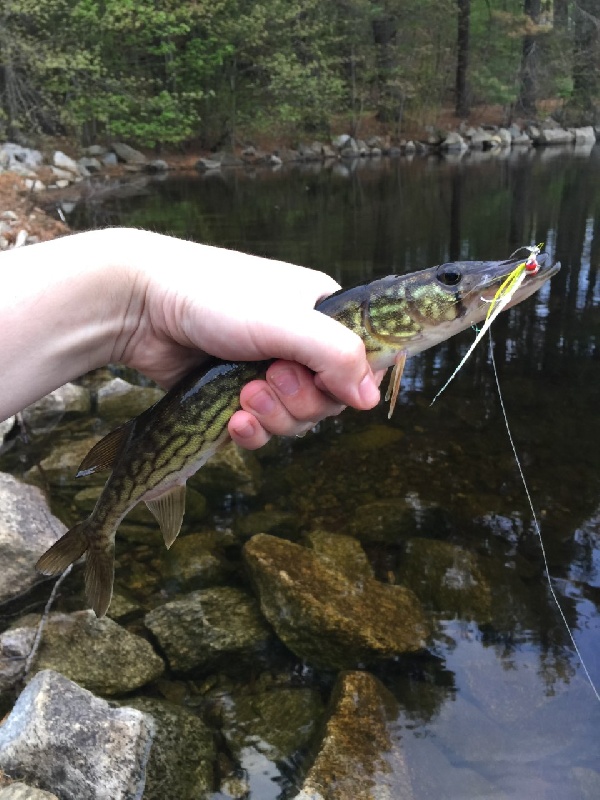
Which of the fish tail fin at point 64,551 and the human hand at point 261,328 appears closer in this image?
the human hand at point 261,328

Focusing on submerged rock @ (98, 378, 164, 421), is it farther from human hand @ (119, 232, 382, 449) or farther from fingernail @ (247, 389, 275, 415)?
fingernail @ (247, 389, 275, 415)

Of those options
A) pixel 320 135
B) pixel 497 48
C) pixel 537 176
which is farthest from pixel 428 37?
pixel 537 176

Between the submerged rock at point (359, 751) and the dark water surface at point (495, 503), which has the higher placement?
the submerged rock at point (359, 751)

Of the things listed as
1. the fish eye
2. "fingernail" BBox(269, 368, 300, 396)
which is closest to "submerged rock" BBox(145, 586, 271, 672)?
"fingernail" BBox(269, 368, 300, 396)

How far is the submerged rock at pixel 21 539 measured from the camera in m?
4.73

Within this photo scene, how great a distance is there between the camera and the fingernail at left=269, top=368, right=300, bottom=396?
2.73 m

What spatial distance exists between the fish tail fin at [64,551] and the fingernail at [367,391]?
136 cm

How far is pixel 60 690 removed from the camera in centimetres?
331

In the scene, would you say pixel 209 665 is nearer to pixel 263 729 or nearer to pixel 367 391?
pixel 263 729

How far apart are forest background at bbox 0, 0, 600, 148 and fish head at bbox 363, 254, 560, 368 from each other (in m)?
24.8

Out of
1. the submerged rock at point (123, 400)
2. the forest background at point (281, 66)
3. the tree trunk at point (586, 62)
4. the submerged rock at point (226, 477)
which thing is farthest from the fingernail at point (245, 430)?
the tree trunk at point (586, 62)

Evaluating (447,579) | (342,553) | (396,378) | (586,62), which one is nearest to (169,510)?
(396,378)

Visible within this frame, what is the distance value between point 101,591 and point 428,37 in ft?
141

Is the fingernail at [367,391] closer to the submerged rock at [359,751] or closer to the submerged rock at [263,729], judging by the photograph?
the submerged rock at [359,751]
